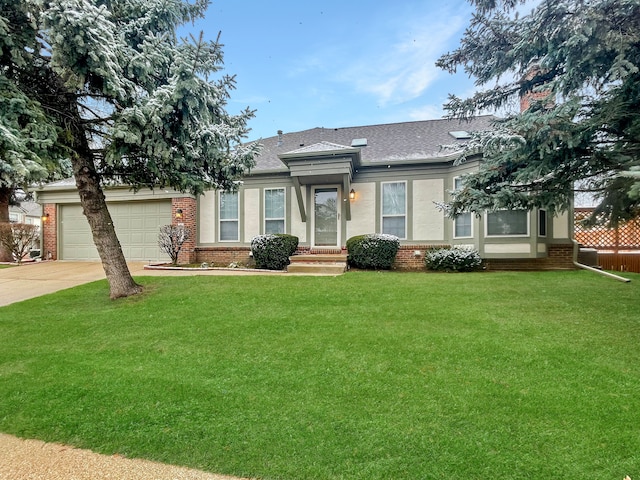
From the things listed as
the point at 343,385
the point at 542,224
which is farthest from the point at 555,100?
the point at 542,224

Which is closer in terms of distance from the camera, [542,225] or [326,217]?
[542,225]

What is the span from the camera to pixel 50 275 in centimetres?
896

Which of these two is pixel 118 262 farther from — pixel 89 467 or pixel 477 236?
pixel 477 236

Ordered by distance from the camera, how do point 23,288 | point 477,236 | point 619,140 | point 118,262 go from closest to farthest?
point 619,140
point 118,262
point 23,288
point 477,236

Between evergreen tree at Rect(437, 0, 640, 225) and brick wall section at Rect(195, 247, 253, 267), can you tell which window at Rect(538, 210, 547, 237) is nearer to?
evergreen tree at Rect(437, 0, 640, 225)

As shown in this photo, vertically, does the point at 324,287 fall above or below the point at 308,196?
below

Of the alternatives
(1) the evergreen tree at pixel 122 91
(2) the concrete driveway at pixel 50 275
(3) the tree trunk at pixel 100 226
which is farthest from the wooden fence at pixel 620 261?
(3) the tree trunk at pixel 100 226

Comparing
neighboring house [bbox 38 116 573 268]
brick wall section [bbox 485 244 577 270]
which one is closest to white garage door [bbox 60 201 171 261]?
neighboring house [bbox 38 116 573 268]

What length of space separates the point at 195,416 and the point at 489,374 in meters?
2.53

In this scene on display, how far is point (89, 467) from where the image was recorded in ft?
6.62

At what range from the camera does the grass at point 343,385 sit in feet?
6.54

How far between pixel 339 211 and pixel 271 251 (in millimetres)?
2606

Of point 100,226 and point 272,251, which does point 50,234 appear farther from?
point 272,251

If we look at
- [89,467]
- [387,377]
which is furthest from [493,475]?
[89,467]
